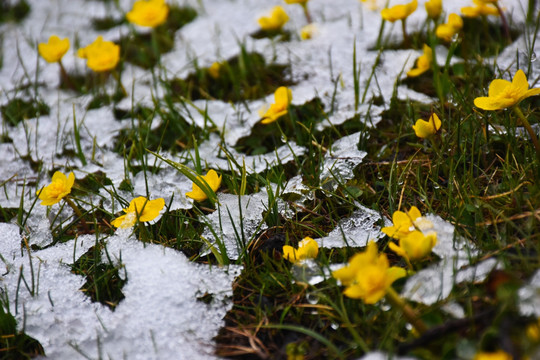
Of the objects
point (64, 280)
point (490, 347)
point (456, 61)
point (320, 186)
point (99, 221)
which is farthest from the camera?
point (456, 61)

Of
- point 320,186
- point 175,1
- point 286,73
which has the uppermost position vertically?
point 175,1

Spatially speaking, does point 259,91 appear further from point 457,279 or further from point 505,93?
point 457,279

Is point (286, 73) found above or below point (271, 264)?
above

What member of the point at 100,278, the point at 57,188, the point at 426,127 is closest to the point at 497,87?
the point at 426,127

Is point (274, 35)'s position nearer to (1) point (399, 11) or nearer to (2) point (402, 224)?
(1) point (399, 11)

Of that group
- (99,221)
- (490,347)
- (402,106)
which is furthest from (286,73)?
(490,347)
